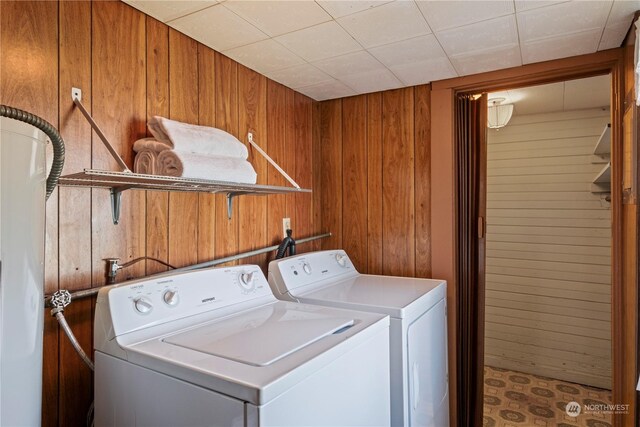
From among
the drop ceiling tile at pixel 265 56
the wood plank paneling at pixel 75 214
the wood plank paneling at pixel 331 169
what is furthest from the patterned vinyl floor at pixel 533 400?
the drop ceiling tile at pixel 265 56

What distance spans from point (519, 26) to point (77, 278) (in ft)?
6.21

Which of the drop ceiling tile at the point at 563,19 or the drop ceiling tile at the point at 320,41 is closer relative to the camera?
the drop ceiling tile at the point at 563,19

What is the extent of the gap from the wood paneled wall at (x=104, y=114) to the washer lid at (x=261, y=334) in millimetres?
409

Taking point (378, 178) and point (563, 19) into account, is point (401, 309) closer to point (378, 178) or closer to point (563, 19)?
point (378, 178)

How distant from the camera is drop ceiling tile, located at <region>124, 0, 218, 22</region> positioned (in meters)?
1.38

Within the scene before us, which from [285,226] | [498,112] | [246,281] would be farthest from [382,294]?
[498,112]

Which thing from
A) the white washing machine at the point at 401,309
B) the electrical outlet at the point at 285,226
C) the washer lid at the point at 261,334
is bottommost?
the white washing machine at the point at 401,309

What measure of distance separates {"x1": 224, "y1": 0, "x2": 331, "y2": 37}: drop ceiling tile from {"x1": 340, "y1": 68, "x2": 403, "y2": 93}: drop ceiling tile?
0.64m

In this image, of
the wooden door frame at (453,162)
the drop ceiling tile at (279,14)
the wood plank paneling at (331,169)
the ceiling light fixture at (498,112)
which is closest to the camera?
the drop ceiling tile at (279,14)

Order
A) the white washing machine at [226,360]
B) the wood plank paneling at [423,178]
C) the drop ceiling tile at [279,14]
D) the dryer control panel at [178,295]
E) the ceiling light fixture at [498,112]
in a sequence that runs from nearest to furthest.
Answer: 1. the white washing machine at [226,360]
2. the dryer control panel at [178,295]
3. the drop ceiling tile at [279,14]
4. the wood plank paneling at [423,178]
5. the ceiling light fixture at [498,112]

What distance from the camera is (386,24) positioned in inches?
60.7

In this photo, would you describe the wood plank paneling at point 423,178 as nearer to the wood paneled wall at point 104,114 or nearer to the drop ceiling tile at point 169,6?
the wood paneled wall at point 104,114

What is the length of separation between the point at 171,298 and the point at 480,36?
161cm

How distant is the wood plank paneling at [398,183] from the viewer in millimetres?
2324
